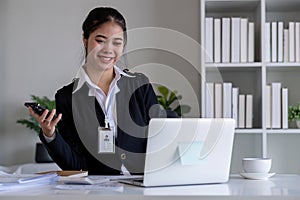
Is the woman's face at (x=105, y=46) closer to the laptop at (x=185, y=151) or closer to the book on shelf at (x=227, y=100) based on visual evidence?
the laptop at (x=185, y=151)

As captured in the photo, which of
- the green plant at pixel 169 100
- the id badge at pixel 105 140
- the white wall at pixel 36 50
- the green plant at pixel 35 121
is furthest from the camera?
the white wall at pixel 36 50

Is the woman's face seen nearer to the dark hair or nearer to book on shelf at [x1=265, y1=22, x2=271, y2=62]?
A: the dark hair

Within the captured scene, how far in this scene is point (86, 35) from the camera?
2340 mm

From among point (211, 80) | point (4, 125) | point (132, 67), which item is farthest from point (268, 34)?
point (4, 125)

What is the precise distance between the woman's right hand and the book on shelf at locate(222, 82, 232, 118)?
155cm

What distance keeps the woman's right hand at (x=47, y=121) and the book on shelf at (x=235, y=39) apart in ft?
5.38

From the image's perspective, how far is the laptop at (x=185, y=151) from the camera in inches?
60.4

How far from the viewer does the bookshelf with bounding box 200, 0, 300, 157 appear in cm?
320

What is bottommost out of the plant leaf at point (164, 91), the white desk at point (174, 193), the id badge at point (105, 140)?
the white desk at point (174, 193)

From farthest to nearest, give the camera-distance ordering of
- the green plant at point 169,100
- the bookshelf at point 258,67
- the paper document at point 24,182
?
the green plant at point 169,100
the bookshelf at point 258,67
the paper document at point 24,182

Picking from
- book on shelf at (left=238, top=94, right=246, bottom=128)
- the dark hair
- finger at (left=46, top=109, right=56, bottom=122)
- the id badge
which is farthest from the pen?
book on shelf at (left=238, top=94, right=246, bottom=128)

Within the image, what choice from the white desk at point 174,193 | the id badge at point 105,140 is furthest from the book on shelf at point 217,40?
the white desk at point 174,193

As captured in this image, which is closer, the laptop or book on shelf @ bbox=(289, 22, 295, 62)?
the laptop

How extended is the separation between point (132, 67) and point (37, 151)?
877mm
